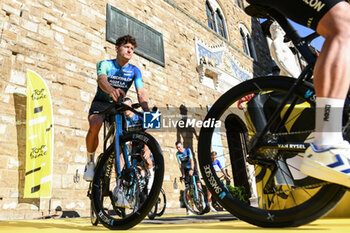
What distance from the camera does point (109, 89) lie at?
1.97m

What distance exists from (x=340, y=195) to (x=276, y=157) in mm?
362

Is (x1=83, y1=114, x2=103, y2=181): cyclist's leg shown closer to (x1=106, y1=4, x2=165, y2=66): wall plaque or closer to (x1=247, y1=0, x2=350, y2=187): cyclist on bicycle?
(x1=247, y1=0, x2=350, y2=187): cyclist on bicycle

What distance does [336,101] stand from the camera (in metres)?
1.04

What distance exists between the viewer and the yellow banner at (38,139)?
4117 mm

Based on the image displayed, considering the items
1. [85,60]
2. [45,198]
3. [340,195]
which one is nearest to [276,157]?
[340,195]

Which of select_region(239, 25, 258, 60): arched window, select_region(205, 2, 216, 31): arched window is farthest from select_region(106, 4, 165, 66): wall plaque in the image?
select_region(239, 25, 258, 60): arched window

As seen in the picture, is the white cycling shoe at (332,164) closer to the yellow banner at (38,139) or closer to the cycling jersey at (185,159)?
the yellow banner at (38,139)

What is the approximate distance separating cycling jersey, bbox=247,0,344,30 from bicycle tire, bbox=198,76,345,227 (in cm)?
27

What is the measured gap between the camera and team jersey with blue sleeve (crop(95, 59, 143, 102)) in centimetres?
225

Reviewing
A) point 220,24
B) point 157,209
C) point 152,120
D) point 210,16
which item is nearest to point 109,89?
point 152,120

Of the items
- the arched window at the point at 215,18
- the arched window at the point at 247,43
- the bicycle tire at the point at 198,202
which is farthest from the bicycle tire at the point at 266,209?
the arched window at the point at 247,43

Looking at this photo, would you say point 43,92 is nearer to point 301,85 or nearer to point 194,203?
point 194,203

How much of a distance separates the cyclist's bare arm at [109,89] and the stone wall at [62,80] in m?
3.19

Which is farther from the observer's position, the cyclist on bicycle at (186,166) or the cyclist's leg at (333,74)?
the cyclist on bicycle at (186,166)
